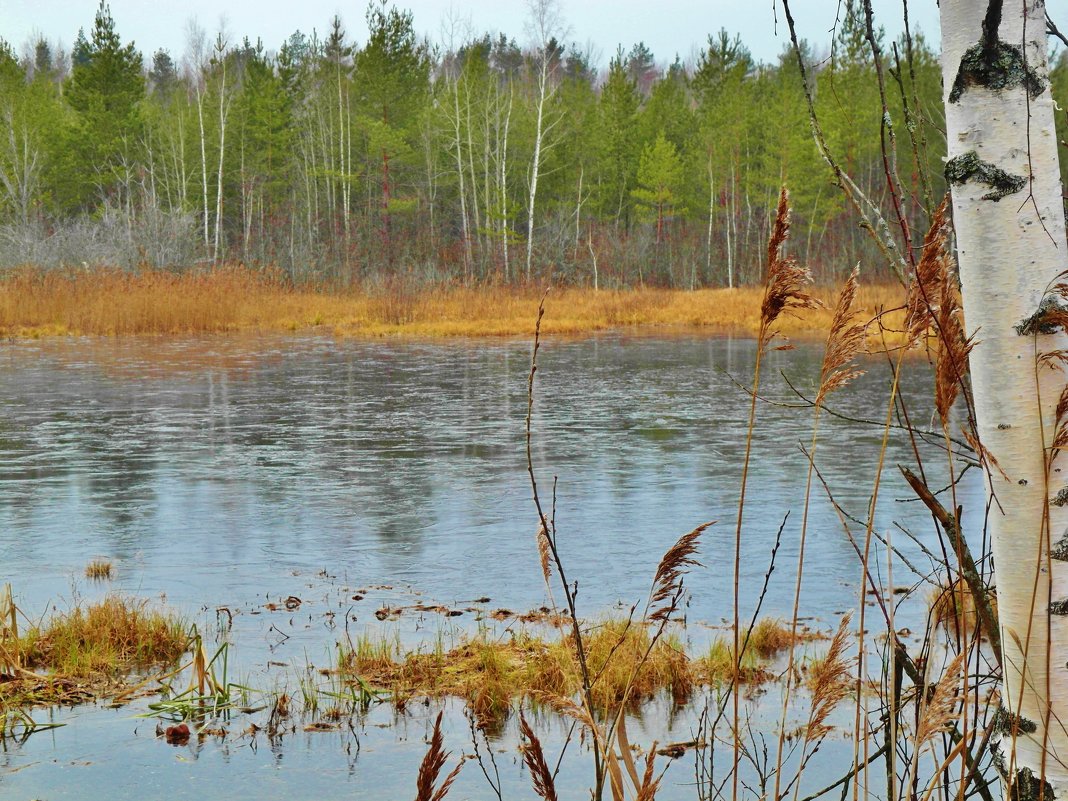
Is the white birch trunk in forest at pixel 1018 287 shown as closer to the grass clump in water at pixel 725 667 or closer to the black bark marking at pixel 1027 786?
the black bark marking at pixel 1027 786

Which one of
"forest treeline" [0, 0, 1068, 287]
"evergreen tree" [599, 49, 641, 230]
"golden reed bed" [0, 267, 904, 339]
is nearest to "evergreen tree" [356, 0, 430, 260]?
"forest treeline" [0, 0, 1068, 287]

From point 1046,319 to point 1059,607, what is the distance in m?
0.46

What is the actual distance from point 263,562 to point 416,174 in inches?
2222

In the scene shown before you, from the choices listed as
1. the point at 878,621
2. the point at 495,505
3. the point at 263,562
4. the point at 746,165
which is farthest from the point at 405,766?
the point at 746,165

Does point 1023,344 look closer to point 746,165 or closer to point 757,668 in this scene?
point 757,668

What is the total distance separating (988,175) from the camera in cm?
190

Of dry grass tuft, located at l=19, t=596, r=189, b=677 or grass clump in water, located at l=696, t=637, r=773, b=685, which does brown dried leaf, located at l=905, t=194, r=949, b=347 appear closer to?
grass clump in water, located at l=696, t=637, r=773, b=685

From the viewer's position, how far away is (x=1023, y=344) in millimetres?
1907

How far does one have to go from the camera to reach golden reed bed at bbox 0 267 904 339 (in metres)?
29.0

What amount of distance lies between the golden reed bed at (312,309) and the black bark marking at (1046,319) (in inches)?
1002

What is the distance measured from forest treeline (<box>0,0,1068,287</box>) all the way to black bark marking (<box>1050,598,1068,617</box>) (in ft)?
158

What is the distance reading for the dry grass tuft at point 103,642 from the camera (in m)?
5.19

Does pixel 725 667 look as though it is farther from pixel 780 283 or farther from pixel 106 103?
pixel 106 103

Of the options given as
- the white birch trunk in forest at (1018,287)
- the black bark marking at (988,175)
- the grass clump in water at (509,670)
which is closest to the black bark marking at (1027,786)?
the white birch trunk in forest at (1018,287)
